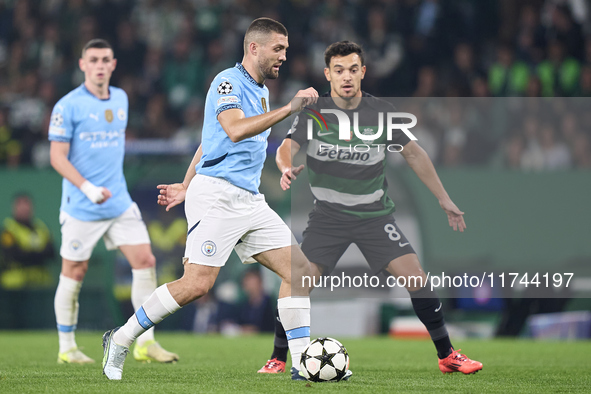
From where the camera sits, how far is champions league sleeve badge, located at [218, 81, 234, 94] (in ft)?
16.9

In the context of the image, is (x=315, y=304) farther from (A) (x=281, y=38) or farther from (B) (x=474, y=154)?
(A) (x=281, y=38)

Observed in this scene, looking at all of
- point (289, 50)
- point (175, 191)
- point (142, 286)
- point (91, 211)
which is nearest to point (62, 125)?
point (91, 211)

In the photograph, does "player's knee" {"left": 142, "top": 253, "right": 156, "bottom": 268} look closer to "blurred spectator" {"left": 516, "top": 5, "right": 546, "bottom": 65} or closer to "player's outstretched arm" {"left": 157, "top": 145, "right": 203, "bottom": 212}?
"player's outstretched arm" {"left": 157, "top": 145, "right": 203, "bottom": 212}

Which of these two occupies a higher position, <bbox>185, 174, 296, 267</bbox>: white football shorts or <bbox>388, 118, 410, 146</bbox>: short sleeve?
<bbox>388, 118, 410, 146</bbox>: short sleeve

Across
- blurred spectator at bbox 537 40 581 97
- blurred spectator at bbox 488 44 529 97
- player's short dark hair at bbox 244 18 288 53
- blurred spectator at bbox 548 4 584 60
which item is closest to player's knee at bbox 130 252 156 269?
player's short dark hair at bbox 244 18 288 53

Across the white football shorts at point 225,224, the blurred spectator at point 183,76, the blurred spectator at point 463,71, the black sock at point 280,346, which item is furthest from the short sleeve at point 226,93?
the blurred spectator at point 183,76

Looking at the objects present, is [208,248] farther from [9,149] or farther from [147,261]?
[9,149]

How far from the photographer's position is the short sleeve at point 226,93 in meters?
5.12

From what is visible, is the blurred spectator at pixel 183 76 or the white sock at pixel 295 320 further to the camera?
the blurred spectator at pixel 183 76

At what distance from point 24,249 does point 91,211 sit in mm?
4460

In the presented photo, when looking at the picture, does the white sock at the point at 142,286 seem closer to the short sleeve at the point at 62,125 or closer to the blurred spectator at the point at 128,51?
the short sleeve at the point at 62,125

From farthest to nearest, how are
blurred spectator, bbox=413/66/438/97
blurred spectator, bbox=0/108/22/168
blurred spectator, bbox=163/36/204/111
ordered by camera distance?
1. blurred spectator, bbox=163/36/204/111
2. blurred spectator, bbox=413/66/438/97
3. blurred spectator, bbox=0/108/22/168

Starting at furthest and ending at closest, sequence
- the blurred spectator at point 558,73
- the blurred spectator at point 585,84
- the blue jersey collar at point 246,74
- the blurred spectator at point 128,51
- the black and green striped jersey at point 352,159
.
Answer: the blurred spectator at point 128,51 → the blurred spectator at point 558,73 → the blurred spectator at point 585,84 → the black and green striped jersey at point 352,159 → the blue jersey collar at point 246,74

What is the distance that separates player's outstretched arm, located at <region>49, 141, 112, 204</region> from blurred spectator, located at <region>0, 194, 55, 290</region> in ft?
14.5
